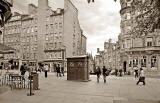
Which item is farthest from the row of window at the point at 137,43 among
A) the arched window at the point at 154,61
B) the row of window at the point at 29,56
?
the row of window at the point at 29,56

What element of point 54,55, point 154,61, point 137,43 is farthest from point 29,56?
point 154,61

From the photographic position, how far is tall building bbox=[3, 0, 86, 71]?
184ft

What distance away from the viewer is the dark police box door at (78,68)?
773 inches

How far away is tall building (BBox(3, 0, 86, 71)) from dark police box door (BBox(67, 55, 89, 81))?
1321 inches

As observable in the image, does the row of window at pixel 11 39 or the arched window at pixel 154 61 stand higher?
the row of window at pixel 11 39

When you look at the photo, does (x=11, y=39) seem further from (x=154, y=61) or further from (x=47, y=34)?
(x=154, y=61)

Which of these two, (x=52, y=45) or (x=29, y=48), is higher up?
(x=52, y=45)

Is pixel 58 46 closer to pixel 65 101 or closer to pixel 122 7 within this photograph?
pixel 122 7

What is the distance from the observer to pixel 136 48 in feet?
141

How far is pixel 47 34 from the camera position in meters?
59.1

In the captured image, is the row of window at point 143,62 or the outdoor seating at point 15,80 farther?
the row of window at point 143,62

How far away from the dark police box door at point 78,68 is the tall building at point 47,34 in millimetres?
33558

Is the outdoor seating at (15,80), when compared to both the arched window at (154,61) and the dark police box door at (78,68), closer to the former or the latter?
the dark police box door at (78,68)

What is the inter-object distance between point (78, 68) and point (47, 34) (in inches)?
1618
